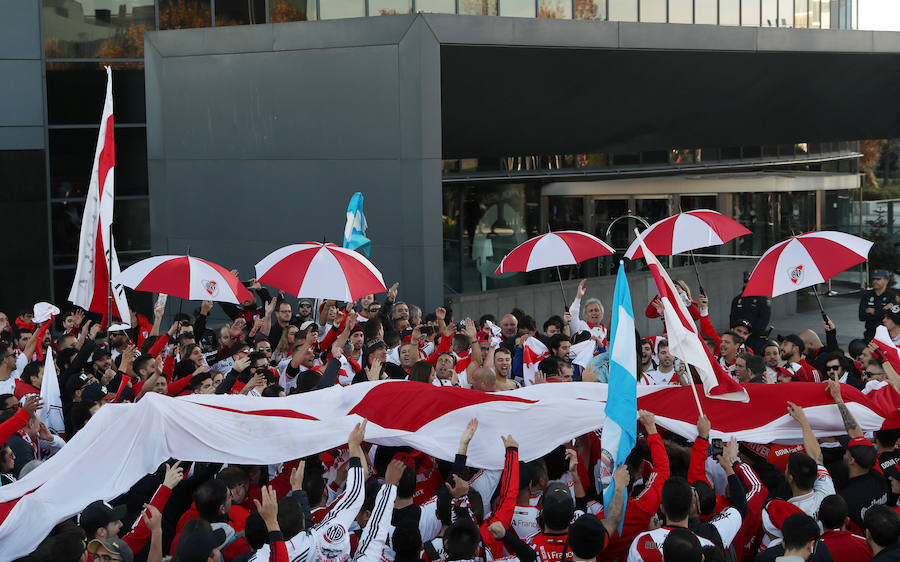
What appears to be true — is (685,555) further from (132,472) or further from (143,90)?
(143,90)

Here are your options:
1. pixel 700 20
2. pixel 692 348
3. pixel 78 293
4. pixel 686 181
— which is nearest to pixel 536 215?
pixel 686 181

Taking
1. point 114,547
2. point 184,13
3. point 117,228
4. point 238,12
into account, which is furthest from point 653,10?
point 114,547

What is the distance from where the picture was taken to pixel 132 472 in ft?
22.5

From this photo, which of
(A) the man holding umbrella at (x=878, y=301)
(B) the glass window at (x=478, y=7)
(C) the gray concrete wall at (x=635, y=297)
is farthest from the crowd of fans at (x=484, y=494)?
(B) the glass window at (x=478, y=7)

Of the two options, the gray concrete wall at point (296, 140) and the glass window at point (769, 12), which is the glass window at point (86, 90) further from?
the glass window at point (769, 12)

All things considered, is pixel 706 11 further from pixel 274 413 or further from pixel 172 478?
pixel 172 478

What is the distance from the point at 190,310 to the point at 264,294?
5.44m

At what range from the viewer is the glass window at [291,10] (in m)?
19.6

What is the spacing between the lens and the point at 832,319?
900 inches

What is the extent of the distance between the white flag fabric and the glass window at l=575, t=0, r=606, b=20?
47.8 feet

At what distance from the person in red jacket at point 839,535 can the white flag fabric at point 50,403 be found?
6.35 m

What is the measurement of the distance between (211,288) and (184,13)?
12.7 meters

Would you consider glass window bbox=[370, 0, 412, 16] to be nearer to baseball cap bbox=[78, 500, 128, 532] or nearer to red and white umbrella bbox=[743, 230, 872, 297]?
red and white umbrella bbox=[743, 230, 872, 297]

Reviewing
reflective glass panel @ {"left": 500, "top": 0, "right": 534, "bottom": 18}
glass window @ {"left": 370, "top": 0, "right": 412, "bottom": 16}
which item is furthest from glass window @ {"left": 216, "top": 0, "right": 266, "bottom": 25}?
reflective glass panel @ {"left": 500, "top": 0, "right": 534, "bottom": 18}
